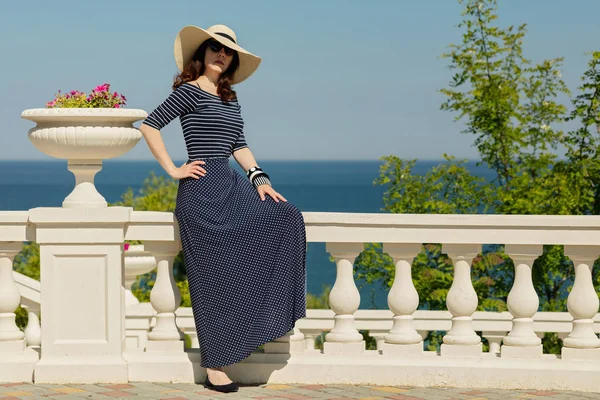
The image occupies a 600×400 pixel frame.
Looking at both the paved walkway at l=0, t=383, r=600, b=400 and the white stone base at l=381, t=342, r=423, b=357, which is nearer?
the paved walkway at l=0, t=383, r=600, b=400

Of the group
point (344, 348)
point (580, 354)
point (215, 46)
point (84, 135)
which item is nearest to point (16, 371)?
point (84, 135)

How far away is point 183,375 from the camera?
19.8 ft

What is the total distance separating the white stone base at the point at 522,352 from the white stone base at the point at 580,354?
0.45ft

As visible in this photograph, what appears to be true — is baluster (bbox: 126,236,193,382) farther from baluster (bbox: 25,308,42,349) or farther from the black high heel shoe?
baluster (bbox: 25,308,42,349)

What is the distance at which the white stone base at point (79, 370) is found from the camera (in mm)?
5953

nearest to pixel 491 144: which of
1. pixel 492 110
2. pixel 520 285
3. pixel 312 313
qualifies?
pixel 492 110

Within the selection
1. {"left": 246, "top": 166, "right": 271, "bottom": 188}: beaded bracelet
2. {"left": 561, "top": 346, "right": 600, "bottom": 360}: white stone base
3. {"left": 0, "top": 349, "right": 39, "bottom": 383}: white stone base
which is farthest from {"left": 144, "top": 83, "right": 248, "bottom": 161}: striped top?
{"left": 561, "top": 346, "right": 600, "bottom": 360}: white stone base

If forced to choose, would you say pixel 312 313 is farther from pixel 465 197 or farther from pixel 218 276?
pixel 465 197

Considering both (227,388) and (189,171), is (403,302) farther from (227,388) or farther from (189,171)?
(189,171)

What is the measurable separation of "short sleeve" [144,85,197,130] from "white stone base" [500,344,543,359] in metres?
2.12

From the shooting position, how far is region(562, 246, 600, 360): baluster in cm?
590

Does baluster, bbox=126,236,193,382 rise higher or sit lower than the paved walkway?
higher

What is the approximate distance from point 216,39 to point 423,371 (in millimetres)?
2080

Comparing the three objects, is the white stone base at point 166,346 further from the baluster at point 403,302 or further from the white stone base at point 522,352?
the white stone base at point 522,352
